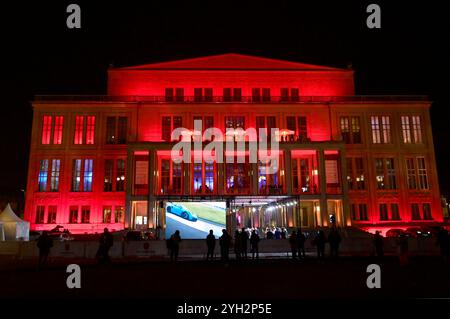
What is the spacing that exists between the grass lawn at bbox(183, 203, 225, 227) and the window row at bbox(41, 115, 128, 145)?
19.7 m

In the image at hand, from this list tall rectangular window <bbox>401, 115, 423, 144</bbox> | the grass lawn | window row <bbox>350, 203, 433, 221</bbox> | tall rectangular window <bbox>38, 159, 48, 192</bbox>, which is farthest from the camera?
tall rectangular window <bbox>401, 115, 423, 144</bbox>

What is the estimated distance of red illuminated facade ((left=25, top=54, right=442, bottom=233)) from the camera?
1570 inches

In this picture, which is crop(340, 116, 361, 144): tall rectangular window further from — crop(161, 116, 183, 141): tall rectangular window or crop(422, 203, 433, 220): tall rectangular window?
crop(161, 116, 183, 141): tall rectangular window

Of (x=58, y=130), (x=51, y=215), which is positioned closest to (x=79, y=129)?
(x=58, y=130)

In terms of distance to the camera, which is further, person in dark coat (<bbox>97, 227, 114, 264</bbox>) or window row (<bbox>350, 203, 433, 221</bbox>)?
window row (<bbox>350, 203, 433, 221</bbox>)

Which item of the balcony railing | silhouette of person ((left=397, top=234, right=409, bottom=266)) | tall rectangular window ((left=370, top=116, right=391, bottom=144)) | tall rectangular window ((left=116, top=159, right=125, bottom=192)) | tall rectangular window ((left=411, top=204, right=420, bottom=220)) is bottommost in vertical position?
silhouette of person ((left=397, top=234, right=409, bottom=266))

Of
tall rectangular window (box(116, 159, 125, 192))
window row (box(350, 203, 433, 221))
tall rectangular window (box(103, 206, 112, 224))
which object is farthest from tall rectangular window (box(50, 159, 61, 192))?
window row (box(350, 203, 433, 221))

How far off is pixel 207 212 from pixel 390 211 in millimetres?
25193

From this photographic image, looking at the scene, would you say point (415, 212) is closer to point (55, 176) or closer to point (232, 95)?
point (232, 95)

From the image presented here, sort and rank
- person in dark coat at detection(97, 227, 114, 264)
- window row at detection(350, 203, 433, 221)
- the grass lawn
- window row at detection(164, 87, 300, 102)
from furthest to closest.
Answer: window row at detection(164, 87, 300, 102) < window row at detection(350, 203, 433, 221) < the grass lawn < person in dark coat at detection(97, 227, 114, 264)

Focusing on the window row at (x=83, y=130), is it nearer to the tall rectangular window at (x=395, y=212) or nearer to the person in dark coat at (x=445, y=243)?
the tall rectangular window at (x=395, y=212)

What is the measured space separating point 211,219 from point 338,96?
88.6ft

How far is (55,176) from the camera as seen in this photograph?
41.9 m

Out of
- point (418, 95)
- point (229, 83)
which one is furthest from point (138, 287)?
point (418, 95)
